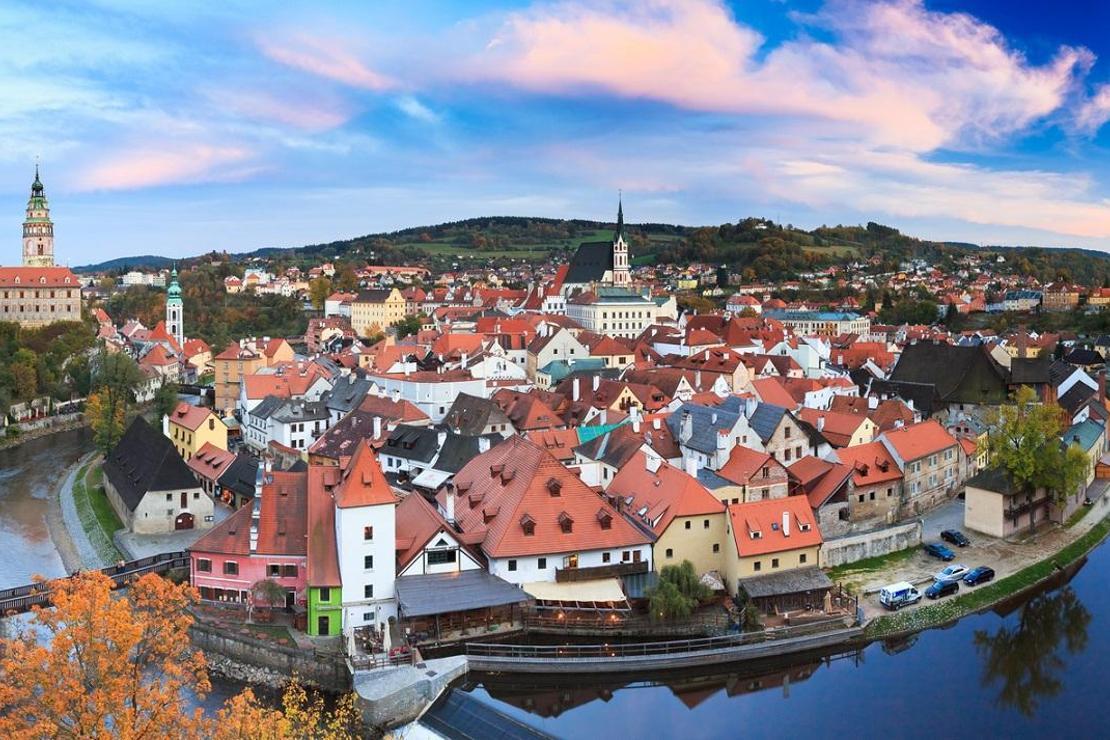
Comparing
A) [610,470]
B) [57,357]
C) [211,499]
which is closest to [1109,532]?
[610,470]

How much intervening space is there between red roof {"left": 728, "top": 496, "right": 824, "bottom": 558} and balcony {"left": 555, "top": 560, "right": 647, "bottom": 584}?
9.31 ft

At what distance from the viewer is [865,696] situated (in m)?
23.3

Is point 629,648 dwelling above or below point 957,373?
below

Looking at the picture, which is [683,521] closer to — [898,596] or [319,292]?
[898,596]

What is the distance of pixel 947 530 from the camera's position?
111ft

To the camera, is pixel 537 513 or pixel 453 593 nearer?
pixel 453 593

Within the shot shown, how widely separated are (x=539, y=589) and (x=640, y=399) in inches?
893

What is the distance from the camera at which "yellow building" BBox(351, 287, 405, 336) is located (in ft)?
328

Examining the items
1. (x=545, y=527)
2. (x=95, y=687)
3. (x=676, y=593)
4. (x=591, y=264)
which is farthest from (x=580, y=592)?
(x=591, y=264)

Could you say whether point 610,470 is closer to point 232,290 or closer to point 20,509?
point 20,509

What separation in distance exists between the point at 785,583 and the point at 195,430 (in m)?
28.7

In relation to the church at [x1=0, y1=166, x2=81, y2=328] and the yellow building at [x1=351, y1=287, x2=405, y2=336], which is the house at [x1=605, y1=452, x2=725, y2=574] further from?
the yellow building at [x1=351, y1=287, x2=405, y2=336]

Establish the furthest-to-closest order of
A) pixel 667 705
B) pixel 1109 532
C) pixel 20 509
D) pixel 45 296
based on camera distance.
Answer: pixel 45 296 < pixel 20 509 < pixel 1109 532 < pixel 667 705

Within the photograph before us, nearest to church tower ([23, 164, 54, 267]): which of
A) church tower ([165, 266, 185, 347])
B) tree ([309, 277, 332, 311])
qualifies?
church tower ([165, 266, 185, 347])
